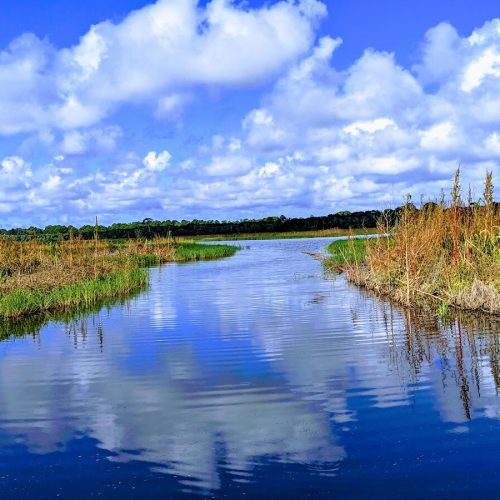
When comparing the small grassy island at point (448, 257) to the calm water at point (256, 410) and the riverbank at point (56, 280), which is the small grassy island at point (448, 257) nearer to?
the calm water at point (256, 410)

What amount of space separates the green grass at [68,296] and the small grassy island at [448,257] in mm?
10557

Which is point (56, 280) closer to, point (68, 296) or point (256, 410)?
point (68, 296)

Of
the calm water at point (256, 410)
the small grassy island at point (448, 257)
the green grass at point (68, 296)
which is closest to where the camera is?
the calm water at point (256, 410)

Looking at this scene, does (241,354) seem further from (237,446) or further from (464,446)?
(464,446)

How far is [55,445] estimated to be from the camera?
7.59m

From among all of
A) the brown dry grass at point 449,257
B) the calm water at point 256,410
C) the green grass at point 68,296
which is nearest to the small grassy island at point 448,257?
the brown dry grass at point 449,257

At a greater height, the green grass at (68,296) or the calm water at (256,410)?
the green grass at (68,296)

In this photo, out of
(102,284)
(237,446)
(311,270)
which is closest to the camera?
(237,446)

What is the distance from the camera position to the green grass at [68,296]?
20.0 metres

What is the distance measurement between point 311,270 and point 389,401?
27757mm

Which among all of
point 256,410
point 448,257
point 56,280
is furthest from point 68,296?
point 256,410

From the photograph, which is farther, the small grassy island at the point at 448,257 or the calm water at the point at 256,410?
the small grassy island at the point at 448,257

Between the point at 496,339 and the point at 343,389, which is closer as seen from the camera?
the point at 343,389

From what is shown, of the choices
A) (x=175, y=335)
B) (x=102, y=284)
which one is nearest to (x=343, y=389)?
(x=175, y=335)
